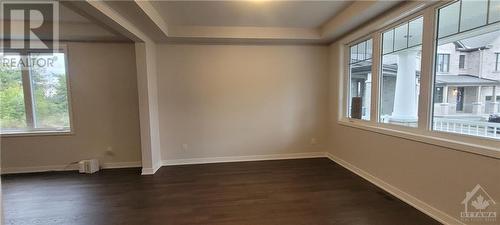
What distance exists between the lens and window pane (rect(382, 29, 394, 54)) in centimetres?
311

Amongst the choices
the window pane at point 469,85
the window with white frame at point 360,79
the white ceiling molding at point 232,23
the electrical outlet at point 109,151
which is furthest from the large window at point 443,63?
the electrical outlet at point 109,151

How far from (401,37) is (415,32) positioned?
218 mm

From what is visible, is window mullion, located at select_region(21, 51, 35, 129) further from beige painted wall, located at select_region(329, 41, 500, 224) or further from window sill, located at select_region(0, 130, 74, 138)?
beige painted wall, located at select_region(329, 41, 500, 224)

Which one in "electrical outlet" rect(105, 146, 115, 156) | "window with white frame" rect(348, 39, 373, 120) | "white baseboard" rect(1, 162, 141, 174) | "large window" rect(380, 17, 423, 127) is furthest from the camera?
"electrical outlet" rect(105, 146, 115, 156)

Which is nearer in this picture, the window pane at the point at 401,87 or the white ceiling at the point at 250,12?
the window pane at the point at 401,87

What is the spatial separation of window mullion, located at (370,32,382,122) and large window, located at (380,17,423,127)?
50 mm

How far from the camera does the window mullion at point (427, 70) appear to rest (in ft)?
8.09

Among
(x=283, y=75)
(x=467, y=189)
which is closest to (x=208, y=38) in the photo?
(x=283, y=75)

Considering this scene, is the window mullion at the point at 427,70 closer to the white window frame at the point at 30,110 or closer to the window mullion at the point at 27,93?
the white window frame at the point at 30,110

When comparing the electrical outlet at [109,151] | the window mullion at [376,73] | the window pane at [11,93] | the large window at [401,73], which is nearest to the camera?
the large window at [401,73]

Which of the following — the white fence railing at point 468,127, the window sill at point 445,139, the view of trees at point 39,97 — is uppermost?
the view of trees at point 39,97

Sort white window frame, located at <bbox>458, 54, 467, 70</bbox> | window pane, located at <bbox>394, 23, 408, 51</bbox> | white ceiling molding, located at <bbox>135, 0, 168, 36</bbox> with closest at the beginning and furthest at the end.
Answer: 1. white window frame, located at <bbox>458, 54, 467, 70</bbox>
2. white ceiling molding, located at <bbox>135, 0, 168, 36</bbox>
3. window pane, located at <bbox>394, 23, 408, 51</bbox>

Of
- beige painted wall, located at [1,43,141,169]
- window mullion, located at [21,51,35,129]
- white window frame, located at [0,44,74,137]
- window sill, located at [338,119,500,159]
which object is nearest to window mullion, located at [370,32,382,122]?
window sill, located at [338,119,500,159]

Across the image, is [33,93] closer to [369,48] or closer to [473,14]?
[369,48]
